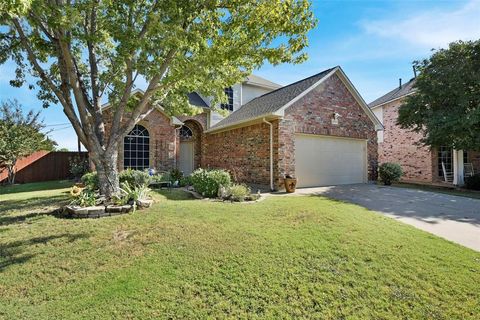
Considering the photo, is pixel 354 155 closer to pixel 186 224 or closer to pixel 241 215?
pixel 241 215

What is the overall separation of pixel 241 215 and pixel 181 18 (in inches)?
204

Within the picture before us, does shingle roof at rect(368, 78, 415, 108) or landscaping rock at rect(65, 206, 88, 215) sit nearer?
landscaping rock at rect(65, 206, 88, 215)

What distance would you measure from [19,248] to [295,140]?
9783 mm

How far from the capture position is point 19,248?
4574 mm

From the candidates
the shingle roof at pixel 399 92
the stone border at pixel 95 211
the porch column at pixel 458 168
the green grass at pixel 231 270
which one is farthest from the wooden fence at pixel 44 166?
the porch column at pixel 458 168

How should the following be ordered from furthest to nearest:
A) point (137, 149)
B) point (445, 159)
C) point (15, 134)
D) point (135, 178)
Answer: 1. point (445, 159)
2. point (137, 149)
3. point (15, 134)
4. point (135, 178)

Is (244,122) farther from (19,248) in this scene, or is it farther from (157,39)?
(19,248)

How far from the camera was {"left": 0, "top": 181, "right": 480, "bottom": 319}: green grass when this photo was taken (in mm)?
3176

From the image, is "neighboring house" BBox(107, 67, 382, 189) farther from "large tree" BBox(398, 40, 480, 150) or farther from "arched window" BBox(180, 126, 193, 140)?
"arched window" BBox(180, 126, 193, 140)

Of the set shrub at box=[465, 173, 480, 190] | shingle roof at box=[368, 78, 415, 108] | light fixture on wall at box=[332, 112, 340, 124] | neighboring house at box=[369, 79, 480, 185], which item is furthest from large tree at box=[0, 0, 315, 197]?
shingle roof at box=[368, 78, 415, 108]

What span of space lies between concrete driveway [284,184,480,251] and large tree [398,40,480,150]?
419cm

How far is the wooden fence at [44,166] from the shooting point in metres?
15.3

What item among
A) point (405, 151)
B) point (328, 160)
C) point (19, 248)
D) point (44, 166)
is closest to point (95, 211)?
point (19, 248)

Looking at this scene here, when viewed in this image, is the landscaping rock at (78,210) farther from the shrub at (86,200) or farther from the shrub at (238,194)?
the shrub at (238,194)
